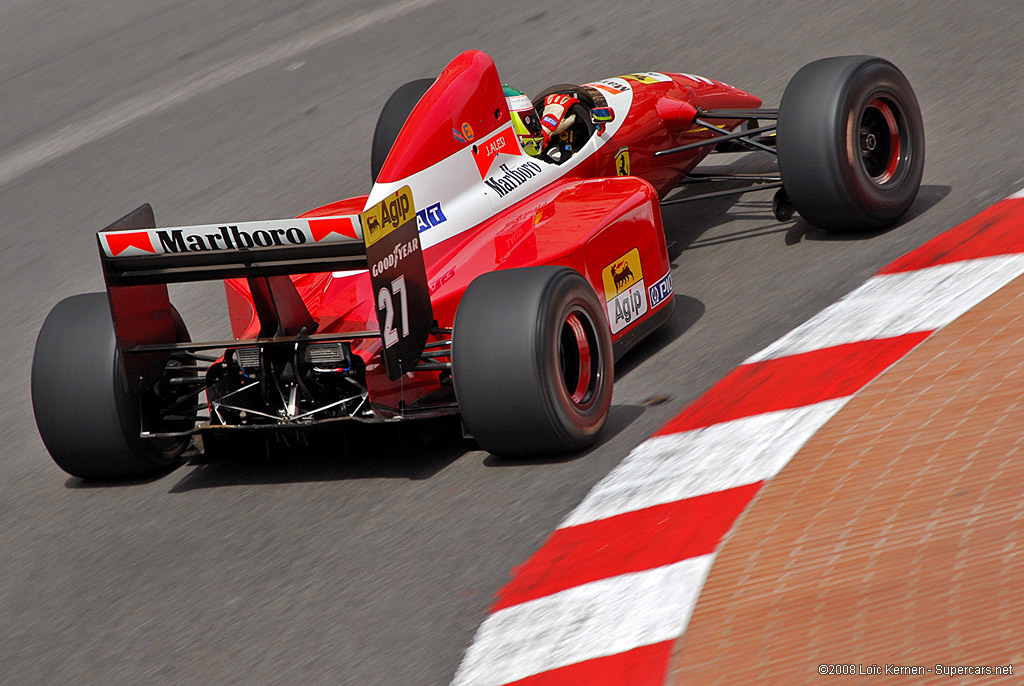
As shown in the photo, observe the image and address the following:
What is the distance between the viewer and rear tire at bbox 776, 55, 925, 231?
197 inches

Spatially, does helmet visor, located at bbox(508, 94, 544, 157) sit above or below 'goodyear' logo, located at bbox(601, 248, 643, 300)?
above

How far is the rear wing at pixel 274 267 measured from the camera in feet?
12.5

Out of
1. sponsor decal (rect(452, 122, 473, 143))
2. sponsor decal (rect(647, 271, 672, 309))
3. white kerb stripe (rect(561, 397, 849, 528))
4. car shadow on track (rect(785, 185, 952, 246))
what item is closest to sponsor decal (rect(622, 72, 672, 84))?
car shadow on track (rect(785, 185, 952, 246))

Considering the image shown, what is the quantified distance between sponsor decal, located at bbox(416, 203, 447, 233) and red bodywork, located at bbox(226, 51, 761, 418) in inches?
0.8

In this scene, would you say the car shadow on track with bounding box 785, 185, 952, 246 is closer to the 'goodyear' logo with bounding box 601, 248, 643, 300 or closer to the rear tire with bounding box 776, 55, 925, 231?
the rear tire with bounding box 776, 55, 925, 231

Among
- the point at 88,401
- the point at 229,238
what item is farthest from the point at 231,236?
the point at 88,401

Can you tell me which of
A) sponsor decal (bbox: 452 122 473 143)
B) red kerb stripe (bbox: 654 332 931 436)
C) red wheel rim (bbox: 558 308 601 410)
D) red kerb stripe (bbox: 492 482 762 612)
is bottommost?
red kerb stripe (bbox: 492 482 762 612)

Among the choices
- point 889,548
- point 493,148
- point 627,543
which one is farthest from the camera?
point 493,148

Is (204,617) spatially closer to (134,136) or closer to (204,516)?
(204,516)

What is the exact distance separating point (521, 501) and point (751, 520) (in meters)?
0.83

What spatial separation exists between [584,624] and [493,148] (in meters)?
2.43

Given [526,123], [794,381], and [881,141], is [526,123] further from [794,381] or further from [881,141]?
[794,381]

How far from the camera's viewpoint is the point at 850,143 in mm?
5031

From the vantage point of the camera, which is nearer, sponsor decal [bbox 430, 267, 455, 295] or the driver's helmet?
sponsor decal [bbox 430, 267, 455, 295]
